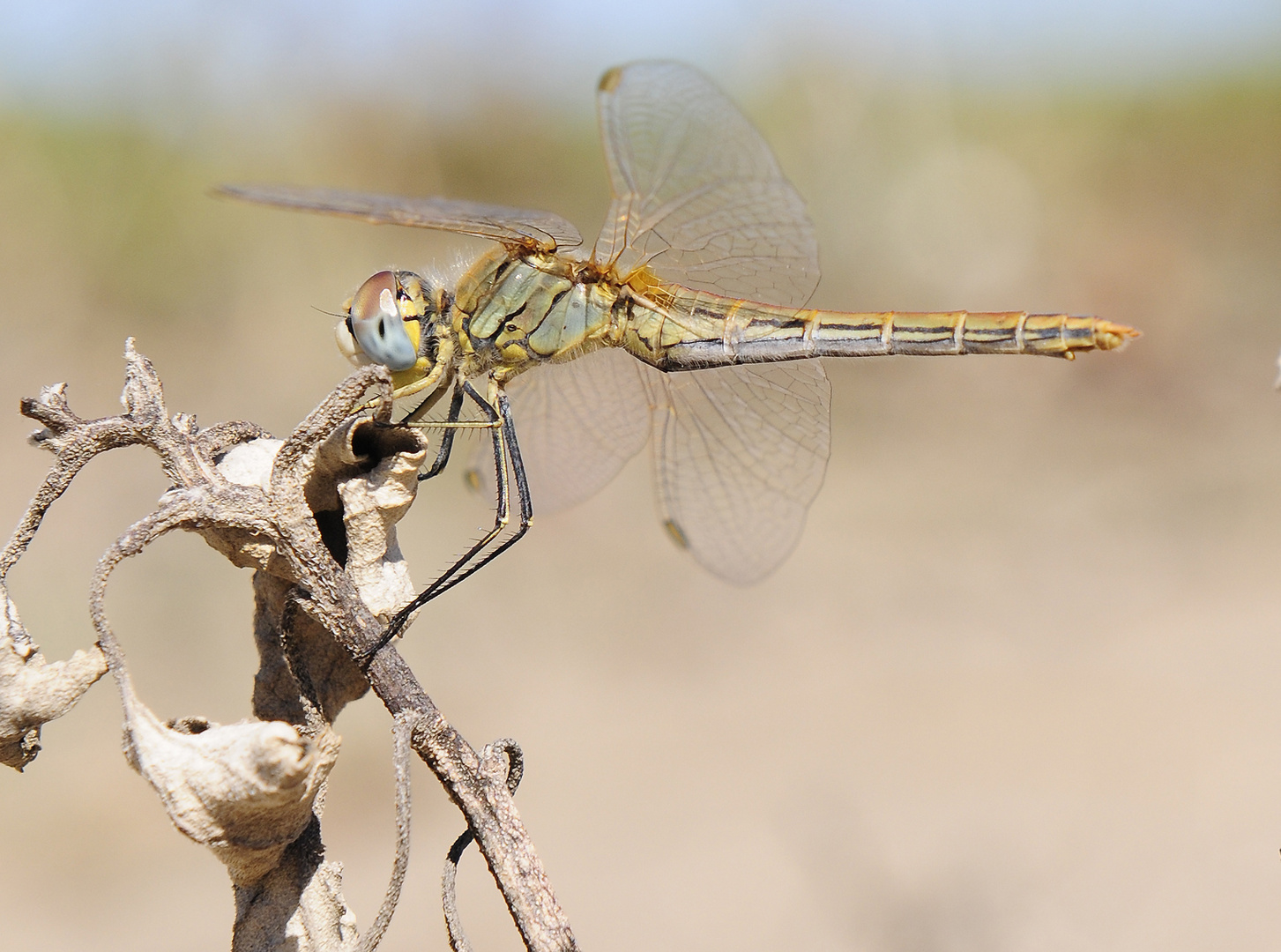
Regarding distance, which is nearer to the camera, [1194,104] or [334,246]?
[334,246]

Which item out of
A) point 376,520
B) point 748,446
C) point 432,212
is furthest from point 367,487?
point 748,446

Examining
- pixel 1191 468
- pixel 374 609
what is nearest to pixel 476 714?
pixel 374 609

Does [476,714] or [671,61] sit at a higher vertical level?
[671,61]

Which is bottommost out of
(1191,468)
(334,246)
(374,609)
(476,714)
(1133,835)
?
(1133,835)

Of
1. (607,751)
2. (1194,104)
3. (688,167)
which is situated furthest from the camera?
(1194,104)

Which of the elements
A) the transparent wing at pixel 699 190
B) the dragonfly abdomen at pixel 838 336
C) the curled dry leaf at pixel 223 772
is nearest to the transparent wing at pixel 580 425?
the dragonfly abdomen at pixel 838 336

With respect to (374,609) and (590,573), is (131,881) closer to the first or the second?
(590,573)

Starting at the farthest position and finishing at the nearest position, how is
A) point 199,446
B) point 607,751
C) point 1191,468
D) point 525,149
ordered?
1. point 525,149
2. point 1191,468
3. point 607,751
4. point 199,446

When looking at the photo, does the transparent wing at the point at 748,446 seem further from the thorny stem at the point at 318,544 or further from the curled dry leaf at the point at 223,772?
the curled dry leaf at the point at 223,772

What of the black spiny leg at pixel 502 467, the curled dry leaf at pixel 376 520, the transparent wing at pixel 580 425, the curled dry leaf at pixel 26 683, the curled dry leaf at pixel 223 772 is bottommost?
the curled dry leaf at pixel 223 772
